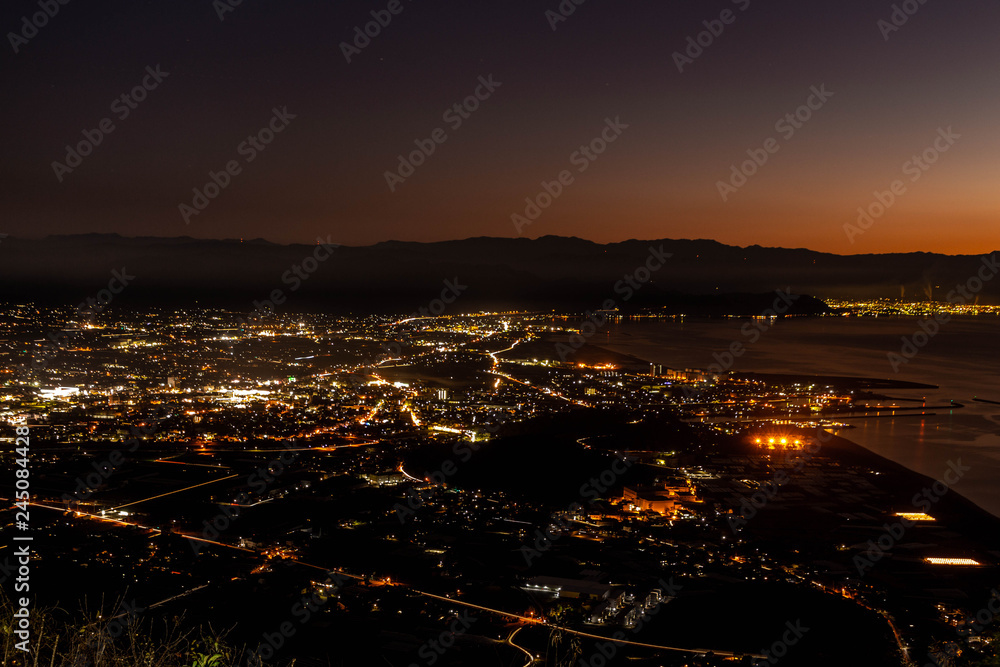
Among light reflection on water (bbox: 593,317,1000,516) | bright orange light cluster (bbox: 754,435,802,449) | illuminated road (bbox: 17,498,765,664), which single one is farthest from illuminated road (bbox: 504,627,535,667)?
bright orange light cluster (bbox: 754,435,802,449)

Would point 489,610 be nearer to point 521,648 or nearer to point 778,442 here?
point 521,648

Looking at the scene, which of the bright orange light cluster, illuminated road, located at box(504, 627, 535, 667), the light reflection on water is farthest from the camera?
the bright orange light cluster

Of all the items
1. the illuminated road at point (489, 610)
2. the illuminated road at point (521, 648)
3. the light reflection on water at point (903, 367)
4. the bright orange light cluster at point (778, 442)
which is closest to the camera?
the illuminated road at point (521, 648)

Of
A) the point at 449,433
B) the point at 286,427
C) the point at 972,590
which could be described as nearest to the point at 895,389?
the point at 449,433

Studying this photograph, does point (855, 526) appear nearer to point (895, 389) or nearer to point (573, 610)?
point (573, 610)

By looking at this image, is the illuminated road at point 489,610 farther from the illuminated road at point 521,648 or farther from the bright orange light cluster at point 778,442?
the bright orange light cluster at point 778,442

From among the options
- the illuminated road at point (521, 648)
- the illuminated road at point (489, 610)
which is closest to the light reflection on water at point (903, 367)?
the illuminated road at point (489, 610)

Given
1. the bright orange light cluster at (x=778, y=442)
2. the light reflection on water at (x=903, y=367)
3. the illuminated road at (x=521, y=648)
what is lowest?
the illuminated road at (x=521, y=648)

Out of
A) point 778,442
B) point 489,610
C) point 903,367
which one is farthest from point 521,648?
point 903,367

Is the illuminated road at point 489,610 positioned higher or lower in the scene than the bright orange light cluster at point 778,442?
lower

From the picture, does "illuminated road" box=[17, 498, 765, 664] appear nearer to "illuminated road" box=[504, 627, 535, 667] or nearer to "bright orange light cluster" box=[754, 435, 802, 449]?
"illuminated road" box=[504, 627, 535, 667]

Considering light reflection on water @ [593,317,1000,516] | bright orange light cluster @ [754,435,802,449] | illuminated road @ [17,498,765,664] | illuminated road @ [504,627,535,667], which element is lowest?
illuminated road @ [504,627,535,667]
